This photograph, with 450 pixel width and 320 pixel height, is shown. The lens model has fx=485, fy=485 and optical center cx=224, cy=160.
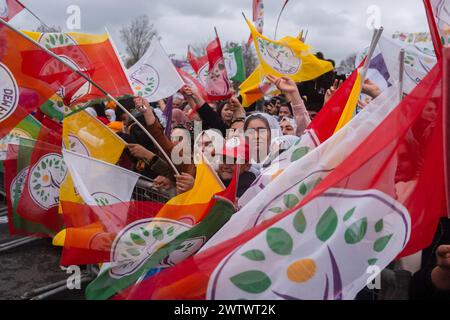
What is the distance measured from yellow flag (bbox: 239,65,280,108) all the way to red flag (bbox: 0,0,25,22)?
2.75 m

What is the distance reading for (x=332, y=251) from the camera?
76.7 inches

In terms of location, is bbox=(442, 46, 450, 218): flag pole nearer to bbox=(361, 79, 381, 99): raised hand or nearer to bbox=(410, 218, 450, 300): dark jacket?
bbox=(410, 218, 450, 300): dark jacket

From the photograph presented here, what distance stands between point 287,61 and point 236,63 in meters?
3.01

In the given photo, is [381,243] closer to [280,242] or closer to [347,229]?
[347,229]

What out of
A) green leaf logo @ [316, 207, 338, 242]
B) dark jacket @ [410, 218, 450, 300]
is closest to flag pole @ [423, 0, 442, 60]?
dark jacket @ [410, 218, 450, 300]

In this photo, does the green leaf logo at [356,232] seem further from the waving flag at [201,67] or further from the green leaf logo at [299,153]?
the waving flag at [201,67]

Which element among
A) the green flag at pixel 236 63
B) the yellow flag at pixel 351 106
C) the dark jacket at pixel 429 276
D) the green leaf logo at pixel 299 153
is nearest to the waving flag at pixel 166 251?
the green leaf logo at pixel 299 153

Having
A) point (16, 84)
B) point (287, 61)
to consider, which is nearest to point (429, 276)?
point (16, 84)

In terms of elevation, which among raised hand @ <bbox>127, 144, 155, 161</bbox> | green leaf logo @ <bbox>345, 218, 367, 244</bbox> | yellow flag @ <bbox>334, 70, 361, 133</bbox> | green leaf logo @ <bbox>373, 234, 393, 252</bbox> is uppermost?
yellow flag @ <bbox>334, 70, 361, 133</bbox>

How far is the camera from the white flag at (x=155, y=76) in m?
5.27

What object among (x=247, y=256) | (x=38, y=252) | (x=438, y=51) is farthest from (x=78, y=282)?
(x=438, y=51)

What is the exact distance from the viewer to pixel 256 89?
6184mm

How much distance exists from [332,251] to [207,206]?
85cm

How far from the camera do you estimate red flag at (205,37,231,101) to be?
6031 millimetres
